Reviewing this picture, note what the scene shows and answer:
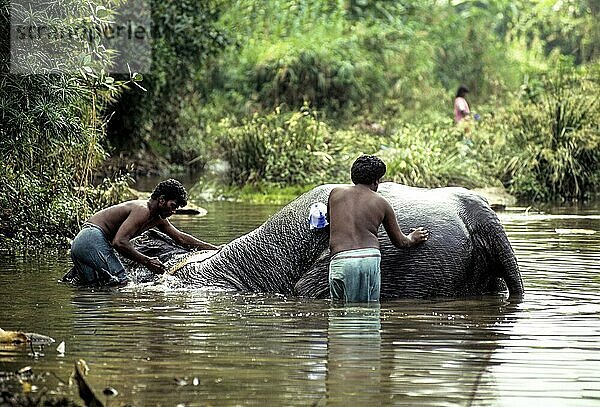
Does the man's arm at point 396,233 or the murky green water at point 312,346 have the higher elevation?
the man's arm at point 396,233

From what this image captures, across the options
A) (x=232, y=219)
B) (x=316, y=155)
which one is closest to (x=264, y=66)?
(x=316, y=155)

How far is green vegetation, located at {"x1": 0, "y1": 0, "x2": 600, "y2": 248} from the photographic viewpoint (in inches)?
510

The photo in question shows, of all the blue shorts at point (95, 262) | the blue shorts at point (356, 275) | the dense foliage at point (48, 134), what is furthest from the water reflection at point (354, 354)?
the dense foliage at point (48, 134)

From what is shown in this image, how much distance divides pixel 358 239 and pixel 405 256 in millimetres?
494

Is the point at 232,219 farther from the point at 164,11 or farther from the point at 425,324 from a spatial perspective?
the point at 164,11

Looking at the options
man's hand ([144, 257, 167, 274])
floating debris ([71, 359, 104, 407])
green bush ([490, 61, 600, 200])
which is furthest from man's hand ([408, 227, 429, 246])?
green bush ([490, 61, 600, 200])

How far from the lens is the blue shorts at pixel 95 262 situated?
34.4ft

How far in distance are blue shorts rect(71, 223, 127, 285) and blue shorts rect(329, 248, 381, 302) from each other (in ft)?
7.16

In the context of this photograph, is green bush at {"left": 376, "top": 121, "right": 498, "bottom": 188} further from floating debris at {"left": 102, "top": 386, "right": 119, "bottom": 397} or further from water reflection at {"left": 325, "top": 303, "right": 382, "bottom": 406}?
floating debris at {"left": 102, "top": 386, "right": 119, "bottom": 397}

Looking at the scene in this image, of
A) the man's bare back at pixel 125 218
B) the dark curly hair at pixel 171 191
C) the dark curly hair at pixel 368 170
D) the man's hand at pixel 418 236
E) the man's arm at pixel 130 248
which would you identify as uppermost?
the dark curly hair at pixel 368 170

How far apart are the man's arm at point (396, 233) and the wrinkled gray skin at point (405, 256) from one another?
0.11 metres

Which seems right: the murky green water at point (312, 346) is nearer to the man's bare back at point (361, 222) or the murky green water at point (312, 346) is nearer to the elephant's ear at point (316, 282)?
the elephant's ear at point (316, 282)

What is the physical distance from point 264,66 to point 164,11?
246 inches

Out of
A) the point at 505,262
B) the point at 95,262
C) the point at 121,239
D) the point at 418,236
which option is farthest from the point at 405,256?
the point at 95,262
